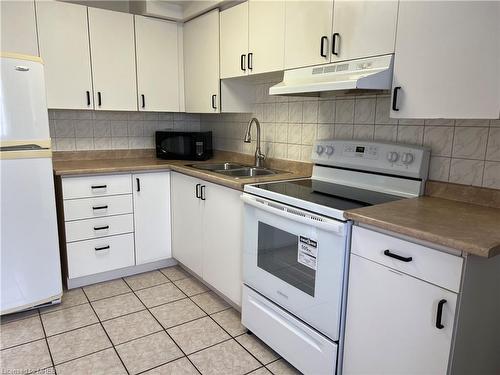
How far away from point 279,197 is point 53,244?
1531 mm

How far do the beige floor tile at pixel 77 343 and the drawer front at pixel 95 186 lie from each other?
2.96 feet

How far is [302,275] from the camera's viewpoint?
1.65m

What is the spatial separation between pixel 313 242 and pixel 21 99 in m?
1.78

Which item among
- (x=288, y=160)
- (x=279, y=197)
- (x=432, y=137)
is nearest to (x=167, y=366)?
(x=279, y=197)

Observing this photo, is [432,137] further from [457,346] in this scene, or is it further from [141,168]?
[141,168]

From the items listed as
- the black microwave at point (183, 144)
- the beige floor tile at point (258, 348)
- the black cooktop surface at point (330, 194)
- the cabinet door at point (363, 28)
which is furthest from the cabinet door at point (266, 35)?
the beige floor tile at point (258, 348)

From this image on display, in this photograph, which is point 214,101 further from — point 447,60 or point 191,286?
point 447,60

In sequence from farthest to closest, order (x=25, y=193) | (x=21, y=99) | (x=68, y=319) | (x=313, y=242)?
1. (x=68, y=319)
2. (x=25, y=193)
3. (x=21, y=99)
4. (x=313, y=242)

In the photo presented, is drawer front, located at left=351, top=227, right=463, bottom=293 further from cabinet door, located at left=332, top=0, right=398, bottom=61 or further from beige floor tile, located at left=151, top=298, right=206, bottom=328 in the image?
beige floor tile, located at left=151, top=298, right=206, bottom=328

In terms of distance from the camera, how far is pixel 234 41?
2432 mm

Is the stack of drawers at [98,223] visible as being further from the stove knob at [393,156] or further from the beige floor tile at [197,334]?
→ the stove knob at [393,156]

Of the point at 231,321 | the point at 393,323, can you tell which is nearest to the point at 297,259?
the point at 393,323

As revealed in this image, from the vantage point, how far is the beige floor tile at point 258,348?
6.18ft

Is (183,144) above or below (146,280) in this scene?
above
